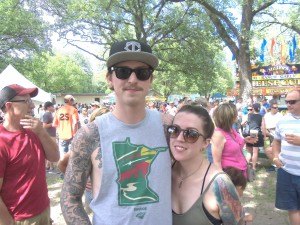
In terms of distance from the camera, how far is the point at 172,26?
1756cm

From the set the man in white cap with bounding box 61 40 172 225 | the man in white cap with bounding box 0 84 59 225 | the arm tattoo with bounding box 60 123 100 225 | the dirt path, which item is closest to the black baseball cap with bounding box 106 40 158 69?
the man in white cap with bounding box 61 40 172 225

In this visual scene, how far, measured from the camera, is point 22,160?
2822mm

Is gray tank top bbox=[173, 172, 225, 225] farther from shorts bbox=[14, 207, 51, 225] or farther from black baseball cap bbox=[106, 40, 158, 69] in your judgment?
shorts bbox=[14, 207, 51, 225]

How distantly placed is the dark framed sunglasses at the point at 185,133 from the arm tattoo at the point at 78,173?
0.43m

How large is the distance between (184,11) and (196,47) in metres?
2.14

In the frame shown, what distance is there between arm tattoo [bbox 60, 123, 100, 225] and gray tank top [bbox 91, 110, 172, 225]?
6cm

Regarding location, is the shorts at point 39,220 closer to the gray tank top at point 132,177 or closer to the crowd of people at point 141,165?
the crowd of people at point 141,165

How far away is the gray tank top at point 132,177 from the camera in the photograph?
1.69 m

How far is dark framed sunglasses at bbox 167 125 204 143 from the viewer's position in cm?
190

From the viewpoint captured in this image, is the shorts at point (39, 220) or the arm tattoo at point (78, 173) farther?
the shorts at point (39, 220)

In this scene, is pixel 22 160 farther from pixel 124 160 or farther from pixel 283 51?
pixel 283 51

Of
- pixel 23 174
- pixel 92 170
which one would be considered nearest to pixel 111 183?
pixel 92 170

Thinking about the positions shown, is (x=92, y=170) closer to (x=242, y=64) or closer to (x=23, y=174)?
(x=23, y=174)

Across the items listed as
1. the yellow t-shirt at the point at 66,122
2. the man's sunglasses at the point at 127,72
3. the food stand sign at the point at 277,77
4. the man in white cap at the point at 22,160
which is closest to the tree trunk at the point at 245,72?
the yellow t-shirt at the point at 66,122
